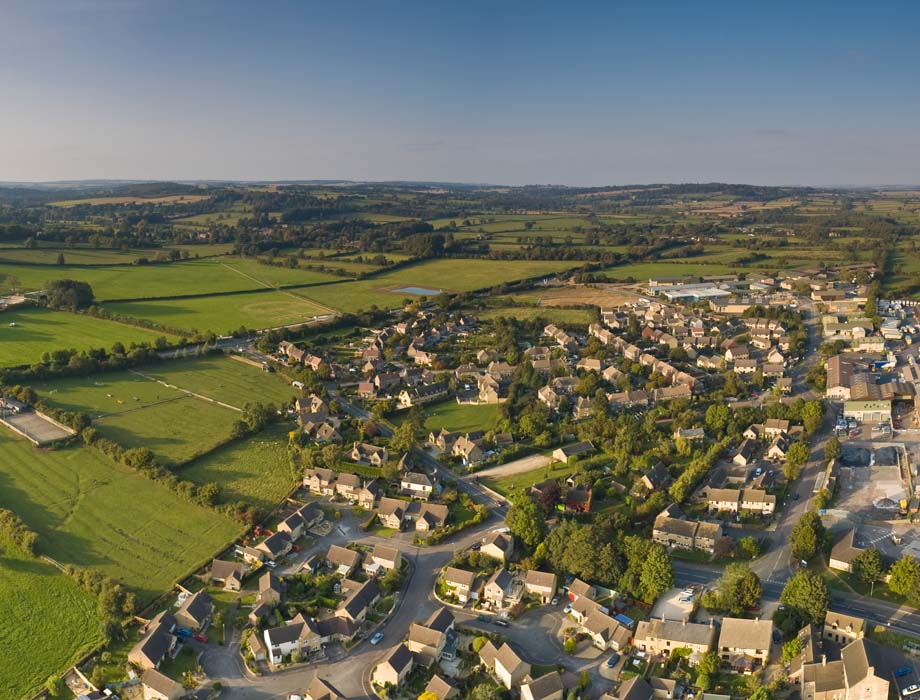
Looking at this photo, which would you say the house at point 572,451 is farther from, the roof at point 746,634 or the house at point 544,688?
the house at point 544,688

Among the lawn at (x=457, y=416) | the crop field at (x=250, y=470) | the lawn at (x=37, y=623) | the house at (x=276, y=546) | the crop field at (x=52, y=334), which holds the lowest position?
the lawn at (x=37, y=623)

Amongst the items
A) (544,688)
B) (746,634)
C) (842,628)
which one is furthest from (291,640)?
(842,628)

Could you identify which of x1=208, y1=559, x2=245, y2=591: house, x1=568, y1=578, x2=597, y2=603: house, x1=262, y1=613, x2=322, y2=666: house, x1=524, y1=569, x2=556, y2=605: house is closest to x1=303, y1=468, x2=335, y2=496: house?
x1=208, y1=559, x2=245, y2=591: house

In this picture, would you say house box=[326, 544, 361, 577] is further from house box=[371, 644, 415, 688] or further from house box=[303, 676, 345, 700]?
house box=[303, 676, 345, 700]

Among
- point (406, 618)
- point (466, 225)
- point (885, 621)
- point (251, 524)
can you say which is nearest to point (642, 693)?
point (406, 618)

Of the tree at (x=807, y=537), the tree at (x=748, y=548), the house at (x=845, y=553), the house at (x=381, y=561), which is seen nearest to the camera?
the house at (x=845, y=553)

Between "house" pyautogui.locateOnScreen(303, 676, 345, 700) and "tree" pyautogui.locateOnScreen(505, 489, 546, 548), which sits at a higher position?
"tree" pyautogui.locateOnScreen(505, 489, 546, 548)

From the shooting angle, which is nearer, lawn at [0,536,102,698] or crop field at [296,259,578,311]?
lawn at [0,536,102,698]

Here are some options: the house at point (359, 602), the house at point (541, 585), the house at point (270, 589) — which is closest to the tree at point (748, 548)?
the house at point (541, 585)
